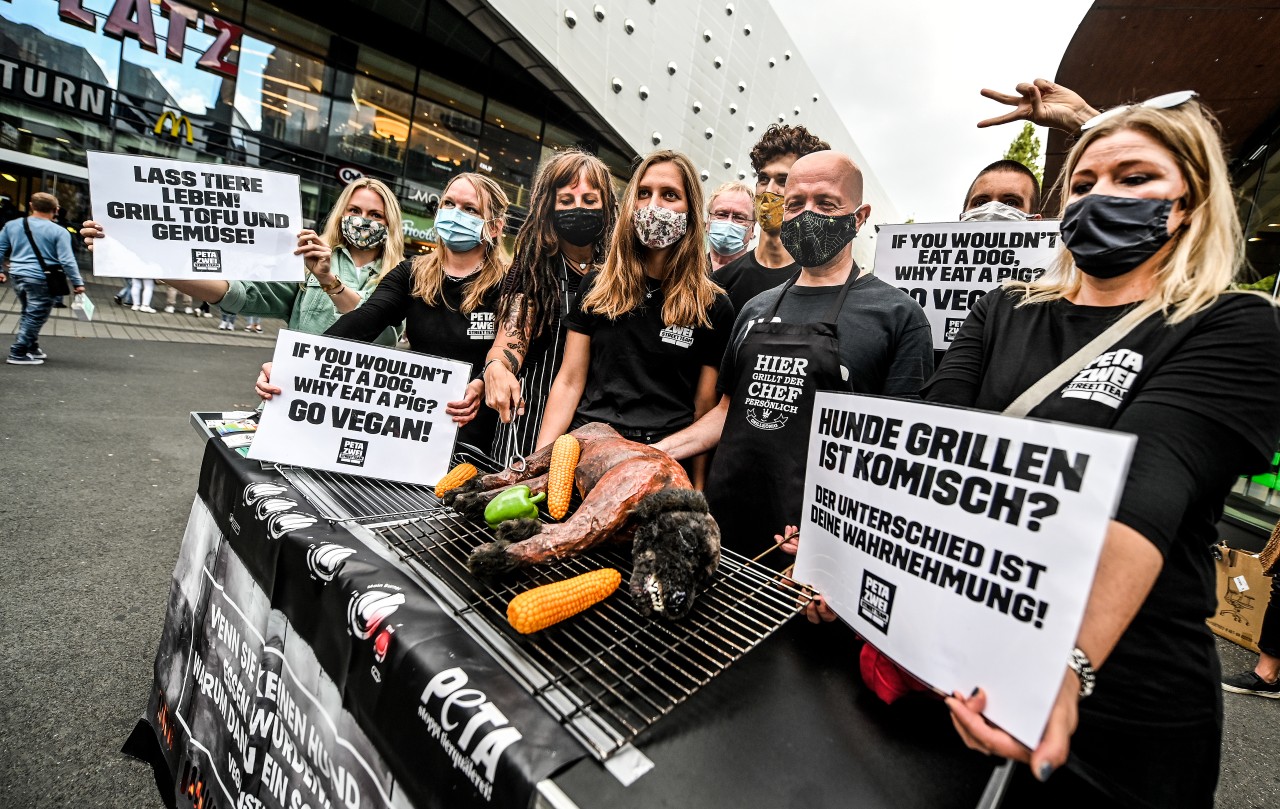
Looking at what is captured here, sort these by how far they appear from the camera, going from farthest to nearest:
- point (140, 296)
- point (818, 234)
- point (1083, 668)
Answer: point (140, 296), point (818, 234), point (1083, 668)

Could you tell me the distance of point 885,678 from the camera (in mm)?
1064

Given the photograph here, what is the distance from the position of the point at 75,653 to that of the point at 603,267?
Result: 3.12 m

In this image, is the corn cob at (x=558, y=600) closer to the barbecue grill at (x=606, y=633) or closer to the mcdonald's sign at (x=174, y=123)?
the barbecue grill at (x=606, y=633)

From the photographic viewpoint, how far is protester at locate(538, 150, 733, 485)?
2221 mm

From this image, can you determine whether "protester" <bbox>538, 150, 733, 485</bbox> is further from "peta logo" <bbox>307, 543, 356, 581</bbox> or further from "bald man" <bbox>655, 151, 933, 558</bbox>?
"peta logo" <bbox>307, 543, 356, 581</bbox>

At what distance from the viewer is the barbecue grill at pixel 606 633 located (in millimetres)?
927

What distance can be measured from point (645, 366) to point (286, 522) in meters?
1.31

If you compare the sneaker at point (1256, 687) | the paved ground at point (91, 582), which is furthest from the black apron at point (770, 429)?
the sneaker at point (1256, 687)

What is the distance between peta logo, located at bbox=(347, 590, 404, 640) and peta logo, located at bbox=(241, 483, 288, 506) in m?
0.71

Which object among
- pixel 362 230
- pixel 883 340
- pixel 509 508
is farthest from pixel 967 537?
pixel 362 230

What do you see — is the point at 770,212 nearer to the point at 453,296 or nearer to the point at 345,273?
the point at 453,296

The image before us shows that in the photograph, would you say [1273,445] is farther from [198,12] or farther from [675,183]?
[198,12]

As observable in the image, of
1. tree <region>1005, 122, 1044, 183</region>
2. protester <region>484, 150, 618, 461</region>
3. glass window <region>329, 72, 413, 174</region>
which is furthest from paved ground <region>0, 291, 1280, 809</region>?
tree <region>1005, 122, 1044, 183</region>

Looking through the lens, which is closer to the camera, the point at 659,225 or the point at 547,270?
the point at 659,225
